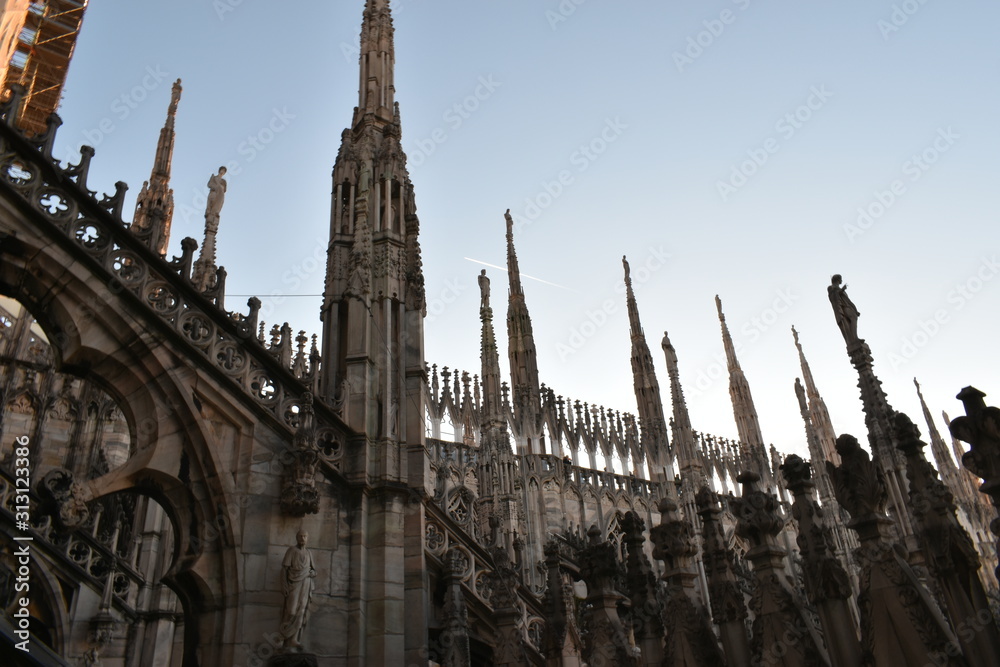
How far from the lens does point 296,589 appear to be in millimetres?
7242

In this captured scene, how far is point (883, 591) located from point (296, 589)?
523 cm

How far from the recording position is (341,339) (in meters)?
10.1

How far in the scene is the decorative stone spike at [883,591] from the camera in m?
5.62

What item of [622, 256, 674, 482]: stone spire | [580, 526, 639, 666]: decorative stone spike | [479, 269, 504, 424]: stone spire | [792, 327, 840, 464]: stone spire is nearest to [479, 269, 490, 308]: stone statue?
[479, 269, 504, 424]: stone spire

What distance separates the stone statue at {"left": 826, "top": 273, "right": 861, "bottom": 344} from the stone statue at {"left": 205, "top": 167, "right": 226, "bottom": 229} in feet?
55.3

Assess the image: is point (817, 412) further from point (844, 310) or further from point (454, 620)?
point (454, 620)

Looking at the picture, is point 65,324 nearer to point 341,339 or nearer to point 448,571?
point 341,339

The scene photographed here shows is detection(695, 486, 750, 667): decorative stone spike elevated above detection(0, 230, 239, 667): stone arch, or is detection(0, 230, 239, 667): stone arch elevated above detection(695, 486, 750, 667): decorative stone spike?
detection(0, 230, 239, 667): stone arch

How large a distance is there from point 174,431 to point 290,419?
1200 millimetres

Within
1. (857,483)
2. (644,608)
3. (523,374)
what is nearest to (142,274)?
(644,608)

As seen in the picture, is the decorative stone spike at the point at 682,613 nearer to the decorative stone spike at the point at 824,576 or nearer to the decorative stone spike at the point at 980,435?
the decorative stone spike at the point at 824,576

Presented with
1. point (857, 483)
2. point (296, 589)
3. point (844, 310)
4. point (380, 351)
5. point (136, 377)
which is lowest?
point (296, 589)

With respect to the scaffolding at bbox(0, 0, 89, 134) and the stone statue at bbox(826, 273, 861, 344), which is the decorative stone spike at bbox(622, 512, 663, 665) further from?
the scaffolding at bbox(0, 0, 89, 134)

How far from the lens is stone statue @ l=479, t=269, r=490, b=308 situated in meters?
30.6
